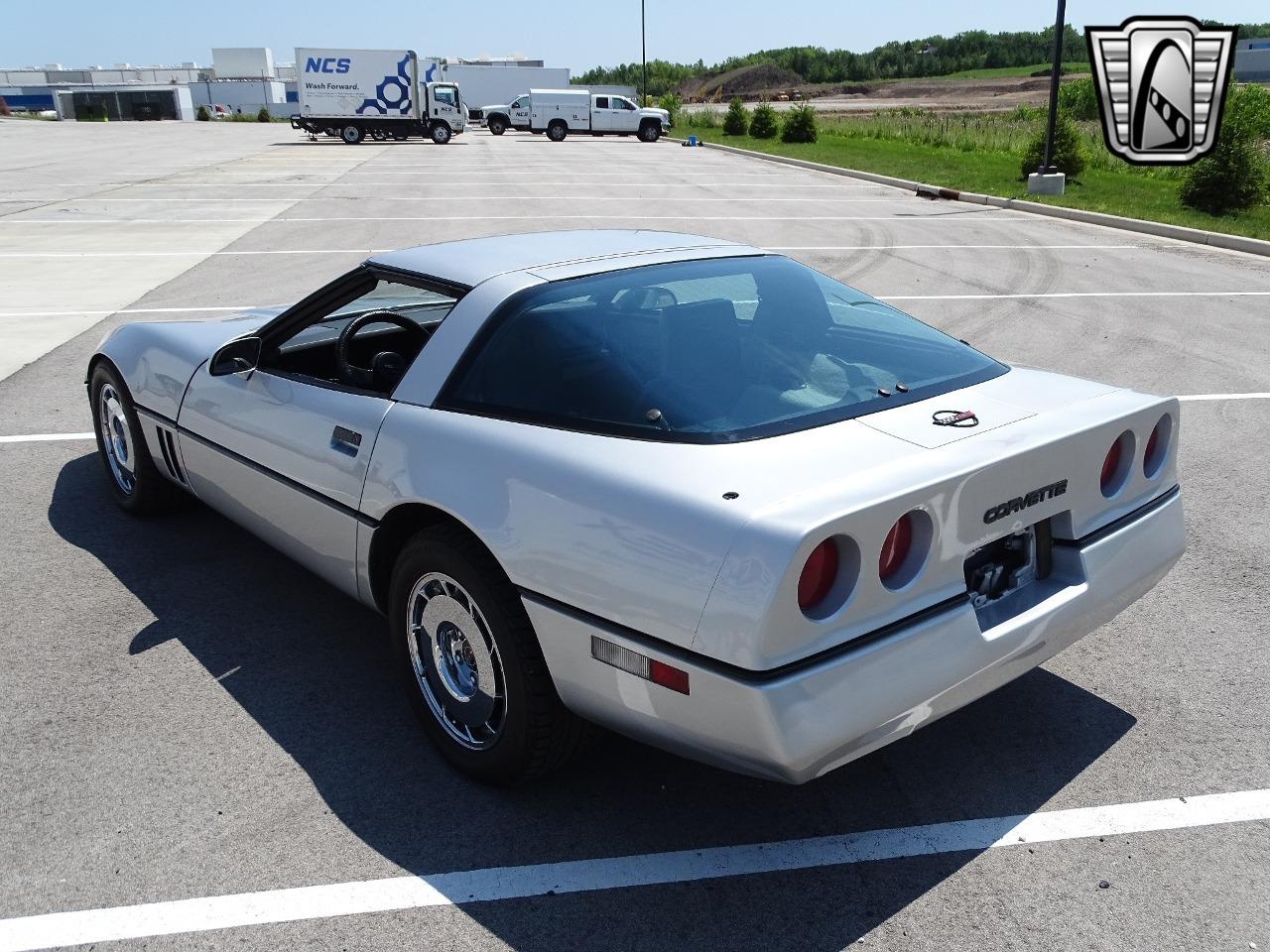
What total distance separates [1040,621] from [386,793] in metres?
1.87

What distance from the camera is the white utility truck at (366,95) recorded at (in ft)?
141

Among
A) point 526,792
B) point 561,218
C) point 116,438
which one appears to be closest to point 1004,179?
point 561,218

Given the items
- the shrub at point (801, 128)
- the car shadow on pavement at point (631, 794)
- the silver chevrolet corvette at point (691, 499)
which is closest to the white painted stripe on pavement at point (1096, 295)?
the silver chevrolet corvette at point (691, 499)

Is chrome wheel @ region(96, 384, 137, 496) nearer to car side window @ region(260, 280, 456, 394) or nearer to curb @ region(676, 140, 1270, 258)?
car side window @ region(260, 280, 456, 394)

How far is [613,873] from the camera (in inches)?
110

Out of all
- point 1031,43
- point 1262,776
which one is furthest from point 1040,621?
point 1031,43

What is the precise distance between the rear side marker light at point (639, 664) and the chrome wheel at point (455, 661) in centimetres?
42

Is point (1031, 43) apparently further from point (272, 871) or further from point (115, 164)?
point (272, 871)

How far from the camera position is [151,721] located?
11.5ft

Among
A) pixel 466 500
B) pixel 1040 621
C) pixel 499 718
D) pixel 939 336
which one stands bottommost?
pixel 499 718

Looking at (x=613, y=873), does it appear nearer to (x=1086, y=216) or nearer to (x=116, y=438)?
(x=116, y=438)

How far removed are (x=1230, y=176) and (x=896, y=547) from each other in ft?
56.8

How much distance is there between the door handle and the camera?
11.2 ft

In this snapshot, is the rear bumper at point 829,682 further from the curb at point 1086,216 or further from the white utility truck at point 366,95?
the white utility truck at point 366,95
